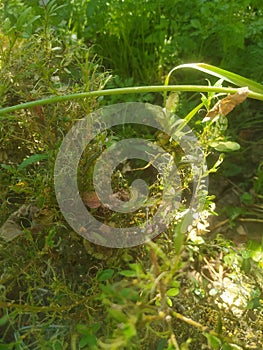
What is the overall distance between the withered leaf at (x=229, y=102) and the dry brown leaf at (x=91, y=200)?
0.32 m

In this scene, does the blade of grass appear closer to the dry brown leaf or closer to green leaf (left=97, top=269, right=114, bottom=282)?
the dry brown leaf

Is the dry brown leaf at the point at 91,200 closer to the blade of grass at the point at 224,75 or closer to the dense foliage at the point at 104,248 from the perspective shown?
the dense foliage at the point at 104,248

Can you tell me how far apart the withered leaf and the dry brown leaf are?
32 centimetres

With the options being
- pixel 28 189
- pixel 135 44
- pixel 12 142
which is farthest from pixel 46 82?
pixel 135 44

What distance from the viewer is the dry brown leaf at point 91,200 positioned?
1238 millimetres

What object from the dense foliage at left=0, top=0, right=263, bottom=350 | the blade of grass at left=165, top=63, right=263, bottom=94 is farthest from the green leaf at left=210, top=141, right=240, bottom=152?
the blade of grass at left=165, top=63, right=263, bottom=94

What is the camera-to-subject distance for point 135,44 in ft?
6.98

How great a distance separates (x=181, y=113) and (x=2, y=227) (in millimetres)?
727

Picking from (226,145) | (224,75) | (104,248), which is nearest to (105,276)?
(104,248)

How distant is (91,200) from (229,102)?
385 mm

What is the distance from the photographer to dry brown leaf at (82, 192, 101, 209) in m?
1.24

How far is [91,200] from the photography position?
124cm

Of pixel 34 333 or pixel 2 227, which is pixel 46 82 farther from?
pixel 34 333

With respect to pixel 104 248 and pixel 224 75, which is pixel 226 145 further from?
pixel 104 248
